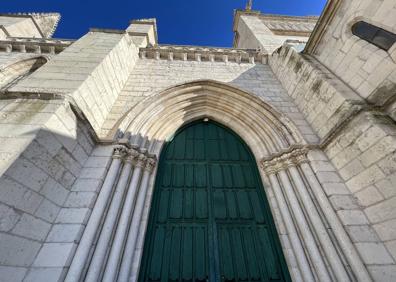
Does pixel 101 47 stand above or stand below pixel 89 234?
above

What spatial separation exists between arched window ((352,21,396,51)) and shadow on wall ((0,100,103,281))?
A: 4.65 meters

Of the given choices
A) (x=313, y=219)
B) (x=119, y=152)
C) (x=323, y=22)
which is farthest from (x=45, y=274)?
(x=323, y=22)

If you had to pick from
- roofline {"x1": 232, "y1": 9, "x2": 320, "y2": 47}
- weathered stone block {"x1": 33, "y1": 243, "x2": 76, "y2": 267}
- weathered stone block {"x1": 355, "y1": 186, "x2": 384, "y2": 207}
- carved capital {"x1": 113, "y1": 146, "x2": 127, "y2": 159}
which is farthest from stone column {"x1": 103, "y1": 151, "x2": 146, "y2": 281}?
roofline {"x1": 232, "y1": 9, "x2": 320, "y2": 47}

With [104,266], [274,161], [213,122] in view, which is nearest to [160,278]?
[104,266]

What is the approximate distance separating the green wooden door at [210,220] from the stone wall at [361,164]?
1.02 meters

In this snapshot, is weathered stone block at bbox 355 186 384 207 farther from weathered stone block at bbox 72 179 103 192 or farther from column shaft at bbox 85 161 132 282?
weathered stone block at bbox 72 179 103 192

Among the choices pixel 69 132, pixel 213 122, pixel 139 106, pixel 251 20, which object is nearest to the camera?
pixel 69 132

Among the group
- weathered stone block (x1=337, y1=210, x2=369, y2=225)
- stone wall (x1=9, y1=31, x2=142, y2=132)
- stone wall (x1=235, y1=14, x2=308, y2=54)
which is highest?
stone wall (x1=235, y1=14, x2=308, y2=54)

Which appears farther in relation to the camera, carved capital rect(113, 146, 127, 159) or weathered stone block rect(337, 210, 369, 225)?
carved capital rect(113, 146, 127, 159)

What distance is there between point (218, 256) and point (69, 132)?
263cm

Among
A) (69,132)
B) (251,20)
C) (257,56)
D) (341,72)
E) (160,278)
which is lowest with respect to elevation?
(160,278)

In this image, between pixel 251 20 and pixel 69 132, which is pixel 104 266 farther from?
pixel 251 20

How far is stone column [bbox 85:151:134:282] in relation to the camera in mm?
2037

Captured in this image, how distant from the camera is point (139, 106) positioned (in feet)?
12.2
